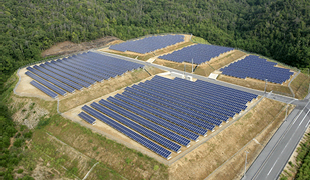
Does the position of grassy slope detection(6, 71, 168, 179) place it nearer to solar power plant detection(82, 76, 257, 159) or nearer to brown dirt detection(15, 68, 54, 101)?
solar power plant detection(82, 76, 257, 159)

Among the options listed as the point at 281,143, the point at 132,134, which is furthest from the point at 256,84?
the point at 132,134

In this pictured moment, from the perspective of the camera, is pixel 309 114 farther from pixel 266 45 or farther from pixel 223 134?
pixel 266 45

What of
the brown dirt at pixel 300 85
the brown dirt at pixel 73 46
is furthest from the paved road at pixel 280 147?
the brown dirt at pixel 73 46

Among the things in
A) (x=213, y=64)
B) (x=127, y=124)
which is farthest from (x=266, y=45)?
(x=127, y=124)

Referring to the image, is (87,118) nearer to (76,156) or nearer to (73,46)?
(76,156)

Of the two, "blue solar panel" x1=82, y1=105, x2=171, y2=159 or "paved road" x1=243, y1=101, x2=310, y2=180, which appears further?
"blue solar panel" x1=82, y1=105, x2=171, y2=159

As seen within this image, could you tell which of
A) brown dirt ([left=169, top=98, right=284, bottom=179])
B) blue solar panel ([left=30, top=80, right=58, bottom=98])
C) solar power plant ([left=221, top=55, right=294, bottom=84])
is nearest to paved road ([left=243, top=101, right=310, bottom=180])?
brown dirt ([left=169, top=98, right=284, bottom=179])

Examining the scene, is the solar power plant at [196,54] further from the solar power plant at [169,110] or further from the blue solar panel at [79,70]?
the solar power plant at [169,110]
